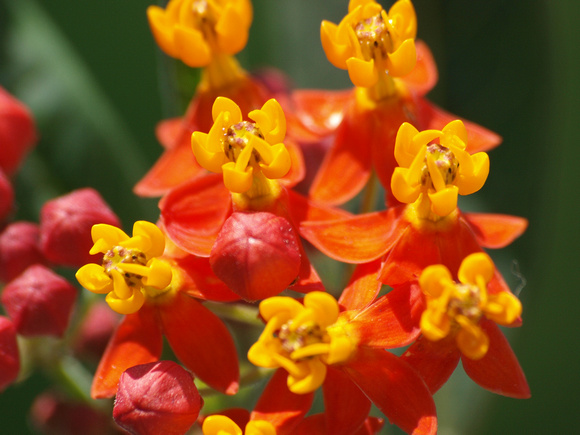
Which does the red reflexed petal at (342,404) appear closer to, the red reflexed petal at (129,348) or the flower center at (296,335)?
the flower center at (296,335)

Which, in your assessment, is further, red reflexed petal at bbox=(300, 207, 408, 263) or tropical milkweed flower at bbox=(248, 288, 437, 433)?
red reflexed petal at bbox=(300, 207, 408, 263)

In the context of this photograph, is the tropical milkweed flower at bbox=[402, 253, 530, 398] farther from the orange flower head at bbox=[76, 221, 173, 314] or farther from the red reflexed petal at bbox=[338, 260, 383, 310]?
the orange flower head at bbox=[76, 221, 173, 314]

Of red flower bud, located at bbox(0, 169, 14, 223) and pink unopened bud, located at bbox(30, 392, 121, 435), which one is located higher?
red flower bud, located at bbox(0, 169, 14, 223)

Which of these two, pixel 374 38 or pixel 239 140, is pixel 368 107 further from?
pixel 239 140

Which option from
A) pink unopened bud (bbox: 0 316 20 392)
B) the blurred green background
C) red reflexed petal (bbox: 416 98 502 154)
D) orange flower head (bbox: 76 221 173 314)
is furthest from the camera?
the blurred green background

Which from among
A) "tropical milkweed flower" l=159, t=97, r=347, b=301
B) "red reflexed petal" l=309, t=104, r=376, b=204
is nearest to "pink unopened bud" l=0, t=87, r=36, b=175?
"tropical milkweed flower" l=159, t=97, r=347, b=301

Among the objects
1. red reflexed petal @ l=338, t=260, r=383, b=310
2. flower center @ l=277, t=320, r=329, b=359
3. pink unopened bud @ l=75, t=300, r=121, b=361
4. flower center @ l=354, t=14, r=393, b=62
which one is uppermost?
flower center @ l=354, t=14, r=393, b=62

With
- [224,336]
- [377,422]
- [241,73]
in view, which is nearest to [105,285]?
[224,336]

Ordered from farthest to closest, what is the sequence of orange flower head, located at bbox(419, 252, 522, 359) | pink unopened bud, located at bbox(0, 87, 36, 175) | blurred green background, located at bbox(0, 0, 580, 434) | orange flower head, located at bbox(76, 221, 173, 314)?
blurred green background, located at bbox(0, 0, 580, 434)
pink unopened bud, located at bbox(0, 87, 36, 175)
orange flower head, located at bbox(76, 221, 173, 314)
orange flower head, located at bbox(419, 252, 522, 359)
